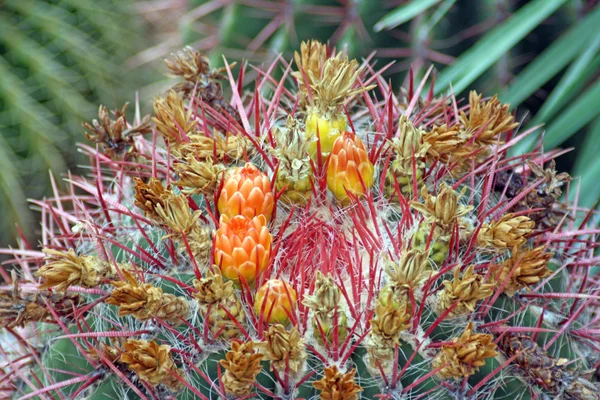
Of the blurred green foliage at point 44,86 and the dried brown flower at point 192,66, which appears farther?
the blurred green foliage at point 44,86

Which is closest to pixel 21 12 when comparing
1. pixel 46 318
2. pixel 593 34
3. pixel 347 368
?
pixel 46 318

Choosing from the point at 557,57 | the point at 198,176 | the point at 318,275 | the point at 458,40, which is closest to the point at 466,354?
the point at 318,275

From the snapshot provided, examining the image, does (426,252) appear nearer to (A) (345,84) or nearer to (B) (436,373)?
(B) (436,373)

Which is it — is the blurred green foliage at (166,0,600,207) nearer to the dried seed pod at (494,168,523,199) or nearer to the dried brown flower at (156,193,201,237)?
the dried seed pod at (494,168,523,199)

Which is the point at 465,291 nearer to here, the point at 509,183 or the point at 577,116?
the point at 509,183

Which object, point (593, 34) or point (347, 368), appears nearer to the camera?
point (347, 368)

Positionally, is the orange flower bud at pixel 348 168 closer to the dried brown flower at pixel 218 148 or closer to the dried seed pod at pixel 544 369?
the dried brown flower at pixel 218 148

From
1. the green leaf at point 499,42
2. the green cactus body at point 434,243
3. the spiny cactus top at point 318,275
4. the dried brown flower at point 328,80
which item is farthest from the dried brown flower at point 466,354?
the green leaf at point 499,42
